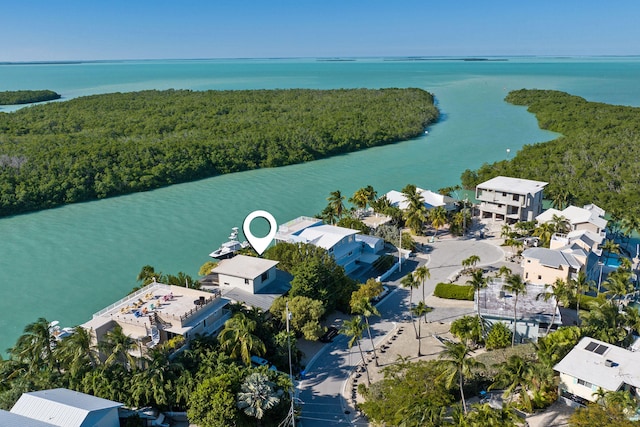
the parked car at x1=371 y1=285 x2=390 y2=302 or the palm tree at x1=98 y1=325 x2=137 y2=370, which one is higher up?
the palm tree at x1=98 y1=325 x2=137 y2=370

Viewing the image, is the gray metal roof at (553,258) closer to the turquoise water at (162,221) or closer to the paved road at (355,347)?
the paved road at (355,347)

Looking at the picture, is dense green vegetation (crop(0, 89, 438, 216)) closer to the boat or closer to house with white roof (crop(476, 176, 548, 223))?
the boat

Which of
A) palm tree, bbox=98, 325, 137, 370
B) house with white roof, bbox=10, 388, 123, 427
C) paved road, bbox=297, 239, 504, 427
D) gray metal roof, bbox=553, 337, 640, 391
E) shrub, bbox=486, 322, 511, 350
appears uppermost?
palm tree, bbox=98, 325, 137, 370

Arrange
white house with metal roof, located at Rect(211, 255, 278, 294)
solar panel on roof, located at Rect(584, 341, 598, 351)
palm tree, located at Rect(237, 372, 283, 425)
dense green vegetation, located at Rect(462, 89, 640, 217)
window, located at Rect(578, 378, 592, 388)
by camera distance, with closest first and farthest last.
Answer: palm tree, located at Rect(237, 372, 283, 425) → window, located at Rect(578, 378, 592, 388) → solar panel on roof, located at Rect(584, 341, 598, 351) → white house with metal roof, located at Rect(211, 255, 278, 294) → dense green vegetation, located at Rect(462, 89, 640, 217)

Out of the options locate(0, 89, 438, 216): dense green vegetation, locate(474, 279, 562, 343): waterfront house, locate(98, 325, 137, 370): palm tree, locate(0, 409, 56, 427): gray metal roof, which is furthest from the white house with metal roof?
locate(0, 89, 438, 216): dense green vegetation

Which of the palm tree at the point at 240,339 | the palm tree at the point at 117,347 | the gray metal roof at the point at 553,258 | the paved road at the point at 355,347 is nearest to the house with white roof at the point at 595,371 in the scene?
the paved road at the point at 355,347

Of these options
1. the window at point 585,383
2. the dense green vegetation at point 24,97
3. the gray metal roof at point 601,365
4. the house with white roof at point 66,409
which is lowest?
the window at point 585,383

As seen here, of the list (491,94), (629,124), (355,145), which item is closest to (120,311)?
(355,145)
